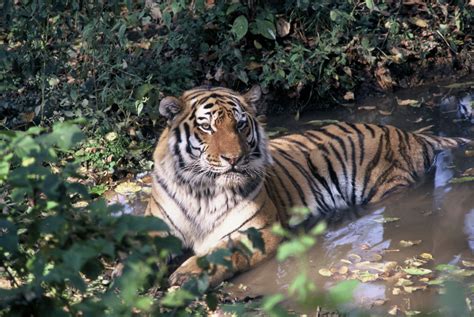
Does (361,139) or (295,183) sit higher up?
(361,139)

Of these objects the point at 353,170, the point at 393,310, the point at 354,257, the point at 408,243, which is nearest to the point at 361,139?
the point at 353,170

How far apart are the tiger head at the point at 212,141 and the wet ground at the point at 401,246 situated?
0.55 m

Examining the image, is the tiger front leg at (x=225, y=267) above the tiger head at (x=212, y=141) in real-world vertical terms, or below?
below

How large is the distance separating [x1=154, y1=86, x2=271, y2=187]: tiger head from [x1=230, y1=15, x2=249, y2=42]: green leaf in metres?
2.16

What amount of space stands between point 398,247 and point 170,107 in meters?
1.47

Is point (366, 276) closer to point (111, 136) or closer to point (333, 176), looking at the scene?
point (333, 176)

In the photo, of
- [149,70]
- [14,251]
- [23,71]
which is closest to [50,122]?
[23,71]

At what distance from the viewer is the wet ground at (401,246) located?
397cm

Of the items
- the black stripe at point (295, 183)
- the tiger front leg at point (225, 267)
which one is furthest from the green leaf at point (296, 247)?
the black stripe at point (295, 183)

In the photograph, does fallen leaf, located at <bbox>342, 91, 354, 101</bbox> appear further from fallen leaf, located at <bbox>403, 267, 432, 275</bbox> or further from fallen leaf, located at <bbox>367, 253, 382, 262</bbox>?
fallen leaf, located at <bbox>403, 267, 432, 275</bbox>

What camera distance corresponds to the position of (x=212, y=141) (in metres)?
4.53

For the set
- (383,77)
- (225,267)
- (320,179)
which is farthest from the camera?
(383,77)

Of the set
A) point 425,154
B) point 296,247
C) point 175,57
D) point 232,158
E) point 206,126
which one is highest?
point 296,247

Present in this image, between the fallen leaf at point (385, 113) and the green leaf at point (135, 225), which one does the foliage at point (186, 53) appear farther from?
the green leaf at point (135, 225)
